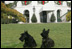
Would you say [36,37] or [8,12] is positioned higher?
[8,12]

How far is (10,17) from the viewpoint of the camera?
1388 millimetres

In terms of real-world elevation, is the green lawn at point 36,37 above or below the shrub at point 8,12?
below

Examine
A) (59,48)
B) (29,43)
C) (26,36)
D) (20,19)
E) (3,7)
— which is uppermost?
(3,7)

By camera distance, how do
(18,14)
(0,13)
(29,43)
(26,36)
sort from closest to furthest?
(18,14) → (0,13) → (26,36) → (29,43)

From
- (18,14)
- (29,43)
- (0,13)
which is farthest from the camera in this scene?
(29,43)

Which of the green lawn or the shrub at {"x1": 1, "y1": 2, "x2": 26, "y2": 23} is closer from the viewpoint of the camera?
the shrub at {"x1": 1, "y1": 2, "x2": 26, "y2": 23}

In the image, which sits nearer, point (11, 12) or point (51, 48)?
point (11, 12)

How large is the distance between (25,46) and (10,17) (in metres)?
3.30

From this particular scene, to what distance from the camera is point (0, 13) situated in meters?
1.38

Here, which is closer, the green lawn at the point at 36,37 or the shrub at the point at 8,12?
the shrub at the point at 8,12

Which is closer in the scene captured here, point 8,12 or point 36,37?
point 8,12

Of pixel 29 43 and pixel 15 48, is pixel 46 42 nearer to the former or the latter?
pixel 29 43

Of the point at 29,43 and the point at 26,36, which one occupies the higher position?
the point at 26,36

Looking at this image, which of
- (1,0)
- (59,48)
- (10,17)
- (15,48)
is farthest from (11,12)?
(59,48)
